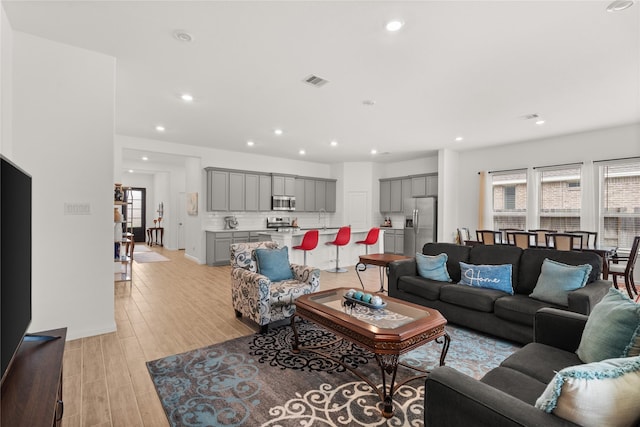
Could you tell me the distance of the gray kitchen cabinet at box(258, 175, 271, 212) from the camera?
8023mm

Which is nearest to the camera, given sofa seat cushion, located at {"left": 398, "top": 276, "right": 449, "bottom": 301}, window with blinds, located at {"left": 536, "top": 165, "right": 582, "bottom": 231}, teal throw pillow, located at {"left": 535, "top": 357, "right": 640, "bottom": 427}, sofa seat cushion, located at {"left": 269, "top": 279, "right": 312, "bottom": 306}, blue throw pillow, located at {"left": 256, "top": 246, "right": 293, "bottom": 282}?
teal throw pillow, located at {"left": 535, "top": 357, "right": 640, "bottom": 427}

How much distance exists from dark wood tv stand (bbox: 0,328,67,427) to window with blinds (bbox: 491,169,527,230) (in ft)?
25.4

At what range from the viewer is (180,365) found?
2545 millimetres

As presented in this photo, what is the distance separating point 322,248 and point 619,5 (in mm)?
5439

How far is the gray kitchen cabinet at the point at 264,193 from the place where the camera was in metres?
8.02

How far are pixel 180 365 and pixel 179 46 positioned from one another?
2.88m

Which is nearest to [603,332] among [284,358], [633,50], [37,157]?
[284,358]

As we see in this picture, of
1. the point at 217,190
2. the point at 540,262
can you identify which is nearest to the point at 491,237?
the point at 540,262

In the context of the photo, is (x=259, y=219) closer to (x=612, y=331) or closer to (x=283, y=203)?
(x=283, y=203)

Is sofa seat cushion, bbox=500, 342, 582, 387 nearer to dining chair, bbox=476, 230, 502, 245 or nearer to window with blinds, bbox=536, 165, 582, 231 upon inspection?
dining chair, bbox=476, 230, 502, 245

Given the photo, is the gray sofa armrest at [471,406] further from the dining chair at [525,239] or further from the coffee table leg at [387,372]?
the dining chair at [525,239]

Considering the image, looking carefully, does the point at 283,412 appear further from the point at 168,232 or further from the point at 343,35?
the point at 168,232

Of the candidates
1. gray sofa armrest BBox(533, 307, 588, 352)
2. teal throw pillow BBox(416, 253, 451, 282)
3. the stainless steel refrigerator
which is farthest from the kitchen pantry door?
gray sofa armrest BBox(533, 307, 588, 352)

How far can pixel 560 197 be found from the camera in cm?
618
